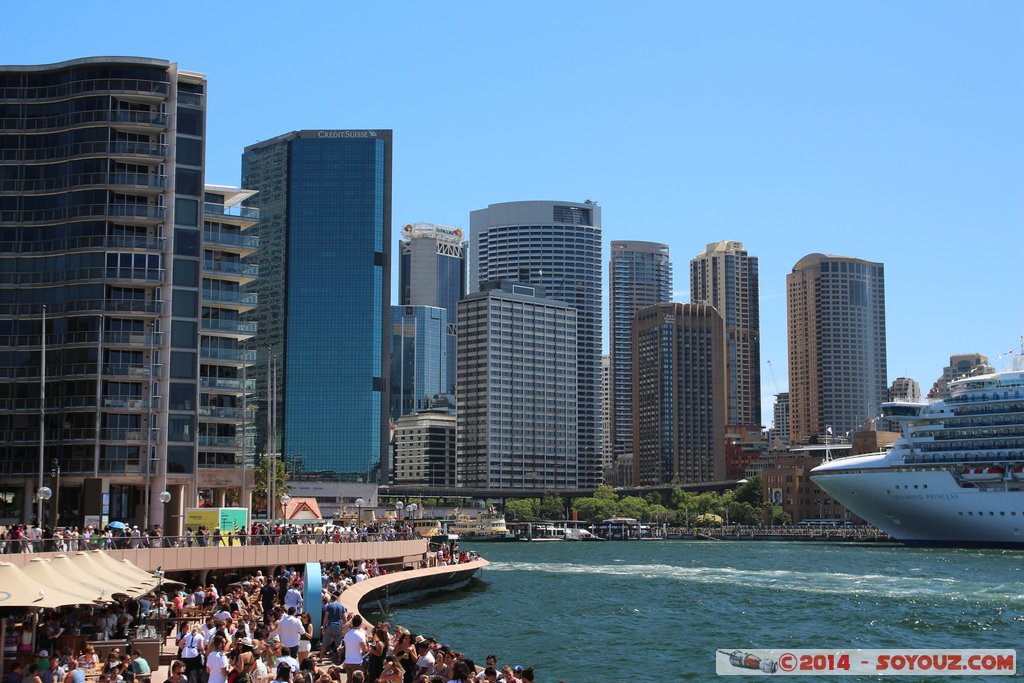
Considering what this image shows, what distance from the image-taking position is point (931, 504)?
14862 centimetres

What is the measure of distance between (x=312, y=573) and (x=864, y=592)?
42.8m

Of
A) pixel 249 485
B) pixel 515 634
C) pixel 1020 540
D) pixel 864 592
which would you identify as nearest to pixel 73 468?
pixel 249 485

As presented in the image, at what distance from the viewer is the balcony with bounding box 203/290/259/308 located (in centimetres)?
8731

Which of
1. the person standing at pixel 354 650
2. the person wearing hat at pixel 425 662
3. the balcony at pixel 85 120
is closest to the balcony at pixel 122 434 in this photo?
the balcony at pixel 85 120

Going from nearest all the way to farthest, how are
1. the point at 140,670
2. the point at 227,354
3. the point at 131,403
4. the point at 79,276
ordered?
Result: the point at 140,670 → the point at 79,276 → the point at 131,403 → the point at 227,354

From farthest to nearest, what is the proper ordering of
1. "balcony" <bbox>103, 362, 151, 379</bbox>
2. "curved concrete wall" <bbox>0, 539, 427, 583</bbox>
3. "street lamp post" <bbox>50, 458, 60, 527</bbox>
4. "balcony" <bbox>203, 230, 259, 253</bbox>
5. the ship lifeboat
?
the ship lifeboat → "balcony" <bbox>203, 230, 259, 253</bbox> → "balcony" <bbox>103, 362, 151, 379</bbox> → "street lamp post" <bbox>50, 458, 60, 527</bbox> → "curved concrete wall" <bbox>0, 539, 427, 583</bbox>

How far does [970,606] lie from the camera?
223 feet

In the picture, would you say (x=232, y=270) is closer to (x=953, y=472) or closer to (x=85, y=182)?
(x=85, y=182)

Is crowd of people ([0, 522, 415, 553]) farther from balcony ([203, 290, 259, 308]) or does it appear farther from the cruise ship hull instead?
the cruise ship hull

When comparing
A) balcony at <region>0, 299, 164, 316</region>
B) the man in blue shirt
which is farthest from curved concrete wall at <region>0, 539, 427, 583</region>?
balcony at <region>0, 299, 164, 316</region>

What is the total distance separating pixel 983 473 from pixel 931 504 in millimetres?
7099

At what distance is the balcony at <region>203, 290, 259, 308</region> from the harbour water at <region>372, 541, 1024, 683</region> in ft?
86.3

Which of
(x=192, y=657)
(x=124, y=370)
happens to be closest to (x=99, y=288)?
(x=124, y=370)

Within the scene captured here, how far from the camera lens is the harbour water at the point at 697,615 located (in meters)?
49.4
